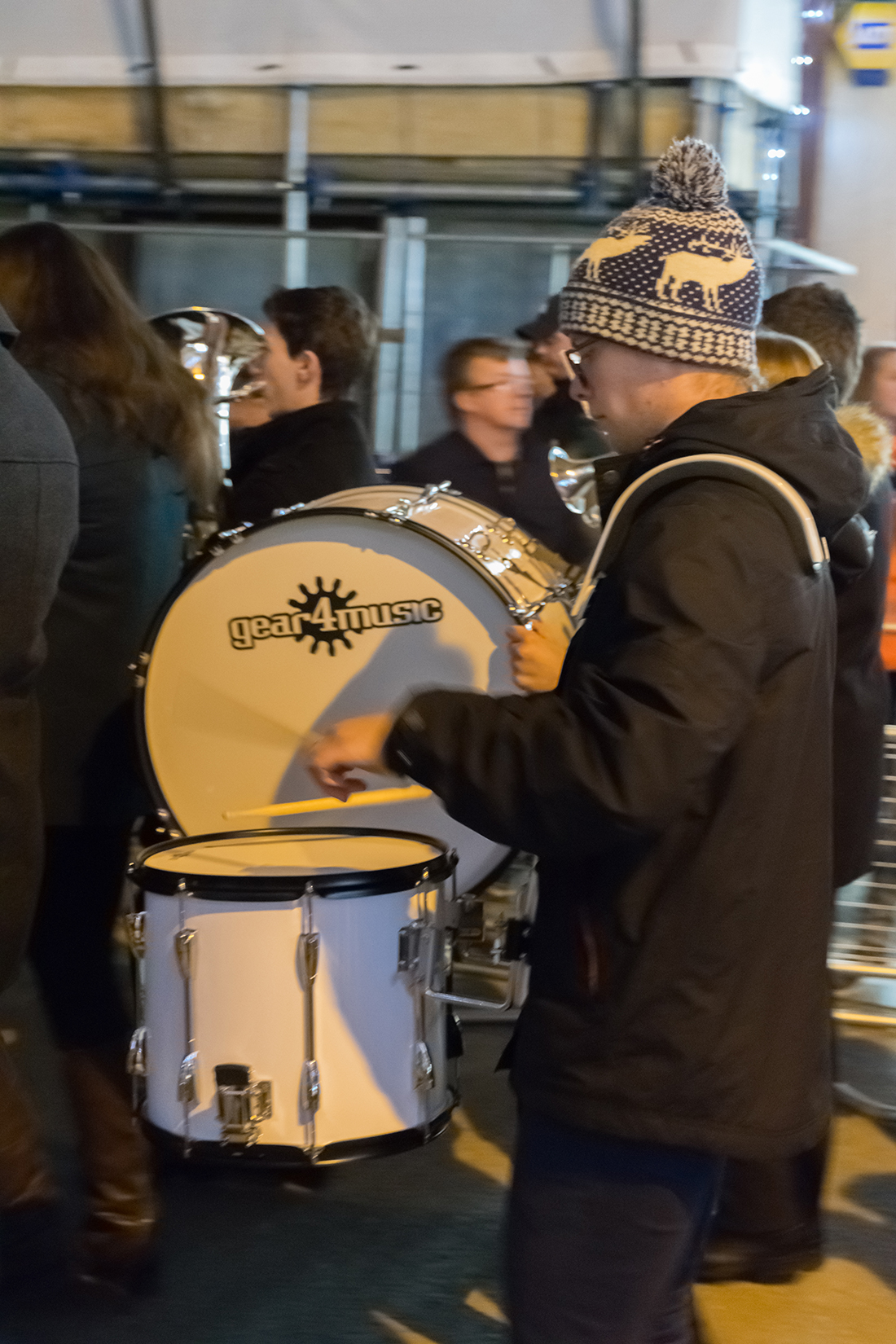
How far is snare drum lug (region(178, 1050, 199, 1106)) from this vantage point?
79.4 inches

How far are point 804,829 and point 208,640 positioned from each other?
1.40 m

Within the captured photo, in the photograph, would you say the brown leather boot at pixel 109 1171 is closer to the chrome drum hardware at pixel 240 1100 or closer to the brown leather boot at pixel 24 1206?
the brown leather boot at pixel 24 1206

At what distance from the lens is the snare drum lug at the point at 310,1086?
1992mm

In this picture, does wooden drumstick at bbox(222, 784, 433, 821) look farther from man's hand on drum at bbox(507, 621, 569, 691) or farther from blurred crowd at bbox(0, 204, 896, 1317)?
man's hand on drum at bbox(507, 621, 569, 691)

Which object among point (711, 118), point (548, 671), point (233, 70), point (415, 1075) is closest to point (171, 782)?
point (415, 1075)

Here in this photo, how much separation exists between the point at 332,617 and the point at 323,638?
0.04 metres

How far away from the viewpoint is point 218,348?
4.07m

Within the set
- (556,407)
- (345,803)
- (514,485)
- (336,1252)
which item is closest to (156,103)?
(556,407)

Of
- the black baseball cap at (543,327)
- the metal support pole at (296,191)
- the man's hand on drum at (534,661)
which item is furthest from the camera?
the metal support pole at (296,191)

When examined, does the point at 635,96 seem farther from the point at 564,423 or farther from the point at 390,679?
the point at 390,679

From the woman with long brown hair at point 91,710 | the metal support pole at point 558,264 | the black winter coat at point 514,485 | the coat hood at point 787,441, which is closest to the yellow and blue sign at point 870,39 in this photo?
the metal support pole at point 558,264

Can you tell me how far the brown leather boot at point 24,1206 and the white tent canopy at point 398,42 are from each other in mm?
4418

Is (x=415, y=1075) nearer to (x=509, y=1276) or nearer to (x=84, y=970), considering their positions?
Result: (x=509, y=1276)

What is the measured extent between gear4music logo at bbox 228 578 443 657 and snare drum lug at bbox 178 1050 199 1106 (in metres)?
0.84
